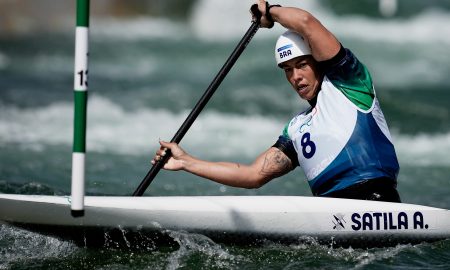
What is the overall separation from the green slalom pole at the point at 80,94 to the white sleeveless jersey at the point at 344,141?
1433mm

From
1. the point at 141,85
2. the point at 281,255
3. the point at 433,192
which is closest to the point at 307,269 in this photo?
the point at 281,255

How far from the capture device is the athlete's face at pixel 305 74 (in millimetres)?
5016

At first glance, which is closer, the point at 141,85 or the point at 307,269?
the point at 307,269

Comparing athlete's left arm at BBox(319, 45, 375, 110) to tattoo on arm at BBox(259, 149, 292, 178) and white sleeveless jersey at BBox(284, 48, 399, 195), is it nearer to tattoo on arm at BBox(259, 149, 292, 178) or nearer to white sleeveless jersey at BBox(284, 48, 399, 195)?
white sleeveless jersey at BBox(284, 48, 399, 195)

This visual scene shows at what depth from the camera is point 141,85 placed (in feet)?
51.3

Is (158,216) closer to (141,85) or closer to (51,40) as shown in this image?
(141,85)

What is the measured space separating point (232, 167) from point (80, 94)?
124 centimetres

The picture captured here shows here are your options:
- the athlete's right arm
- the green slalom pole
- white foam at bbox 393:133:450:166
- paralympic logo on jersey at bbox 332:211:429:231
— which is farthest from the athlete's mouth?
white foam at bbox 393:133:450:166

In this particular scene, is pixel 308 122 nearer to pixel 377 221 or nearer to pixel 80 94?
pixel 377 221

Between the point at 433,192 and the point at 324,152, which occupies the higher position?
the point at 324,152

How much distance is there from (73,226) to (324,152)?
143 centimetres

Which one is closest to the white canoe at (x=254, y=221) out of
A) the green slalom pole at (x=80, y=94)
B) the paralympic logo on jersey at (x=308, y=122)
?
the paralympic logo on jersey at (x=308, y=122)

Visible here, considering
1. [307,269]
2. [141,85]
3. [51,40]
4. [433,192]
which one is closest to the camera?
→ [307,269]

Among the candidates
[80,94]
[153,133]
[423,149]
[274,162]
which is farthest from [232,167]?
[153,133]
